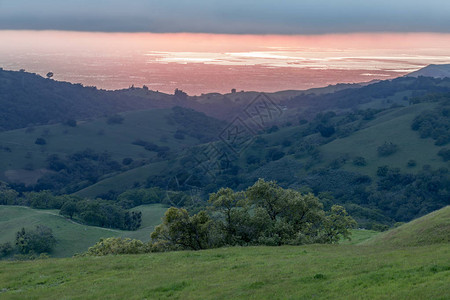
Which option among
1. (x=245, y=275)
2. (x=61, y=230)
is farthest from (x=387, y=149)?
(x=245, y=275)

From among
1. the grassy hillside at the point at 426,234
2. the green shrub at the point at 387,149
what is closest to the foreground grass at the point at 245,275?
the grassy hillside at the point at 426,234

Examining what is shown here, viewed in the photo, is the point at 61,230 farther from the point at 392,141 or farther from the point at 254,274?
the point at 392,141

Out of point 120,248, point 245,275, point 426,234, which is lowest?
point 120,248

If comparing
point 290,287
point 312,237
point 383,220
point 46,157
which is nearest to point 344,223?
point 312,237

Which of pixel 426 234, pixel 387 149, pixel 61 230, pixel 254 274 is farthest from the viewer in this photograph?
pixel 387 149

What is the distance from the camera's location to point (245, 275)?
20422 millimetres

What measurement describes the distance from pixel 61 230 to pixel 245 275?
61885mm

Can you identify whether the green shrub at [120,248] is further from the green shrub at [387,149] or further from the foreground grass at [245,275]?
the green shrub at [387,149]

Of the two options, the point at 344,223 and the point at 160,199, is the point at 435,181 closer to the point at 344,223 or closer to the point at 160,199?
the point at 160,199

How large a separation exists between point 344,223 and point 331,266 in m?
13.3

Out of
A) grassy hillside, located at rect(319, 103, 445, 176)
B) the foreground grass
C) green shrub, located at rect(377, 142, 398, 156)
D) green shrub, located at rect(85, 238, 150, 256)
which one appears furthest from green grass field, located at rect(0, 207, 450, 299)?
green shrub, located at rect(377, 142, 398, 156)

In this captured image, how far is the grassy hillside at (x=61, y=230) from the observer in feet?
225

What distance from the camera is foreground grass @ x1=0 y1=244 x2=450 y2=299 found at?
1647 centimetres

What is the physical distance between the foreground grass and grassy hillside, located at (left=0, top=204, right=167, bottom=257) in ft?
131
